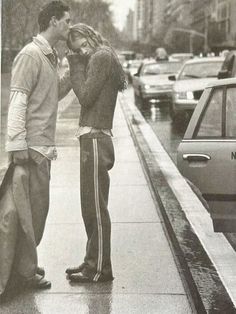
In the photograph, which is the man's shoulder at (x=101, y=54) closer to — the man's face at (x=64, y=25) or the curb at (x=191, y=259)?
the man's face at (x=64, y=25)

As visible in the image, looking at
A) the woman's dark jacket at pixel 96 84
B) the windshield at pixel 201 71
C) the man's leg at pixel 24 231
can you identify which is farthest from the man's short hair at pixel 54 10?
the windshield at pixel 201 71

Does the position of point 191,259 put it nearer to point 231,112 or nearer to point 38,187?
point 231,112

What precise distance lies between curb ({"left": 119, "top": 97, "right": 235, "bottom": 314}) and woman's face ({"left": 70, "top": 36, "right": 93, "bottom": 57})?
1488 mm

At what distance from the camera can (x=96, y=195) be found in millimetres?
4816

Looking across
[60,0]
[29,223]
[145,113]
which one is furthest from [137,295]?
[145,113]

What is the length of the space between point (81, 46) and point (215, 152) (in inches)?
42.7

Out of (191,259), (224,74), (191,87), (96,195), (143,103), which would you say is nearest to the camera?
(96,195)

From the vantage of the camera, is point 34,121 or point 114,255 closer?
point 34,121

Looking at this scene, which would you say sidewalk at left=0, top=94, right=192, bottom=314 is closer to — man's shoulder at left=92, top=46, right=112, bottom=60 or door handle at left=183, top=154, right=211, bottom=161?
man's shoulder at left=92, top=46, right=112, bottom=60


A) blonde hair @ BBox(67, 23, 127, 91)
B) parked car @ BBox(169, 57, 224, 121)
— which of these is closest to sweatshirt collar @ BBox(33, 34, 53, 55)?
blonde hair @ BBox(67, 23, 127, 91)

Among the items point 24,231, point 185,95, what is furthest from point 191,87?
point 24,231

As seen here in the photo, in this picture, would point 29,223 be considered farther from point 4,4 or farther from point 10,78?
point 4,4

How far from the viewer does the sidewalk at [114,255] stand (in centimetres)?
457

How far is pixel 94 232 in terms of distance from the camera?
16.0ft
